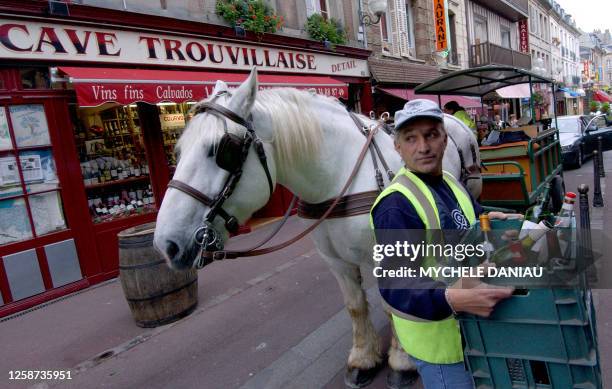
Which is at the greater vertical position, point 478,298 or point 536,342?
point 478,298

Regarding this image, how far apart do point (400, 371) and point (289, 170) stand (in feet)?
5.70

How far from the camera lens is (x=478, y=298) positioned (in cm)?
123

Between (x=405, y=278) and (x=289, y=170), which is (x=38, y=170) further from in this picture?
(x=405, y=278)

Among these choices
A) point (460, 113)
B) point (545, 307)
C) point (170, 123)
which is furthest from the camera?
point (170, 123)

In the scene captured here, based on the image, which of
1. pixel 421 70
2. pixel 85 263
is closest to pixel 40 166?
pixel 85 263

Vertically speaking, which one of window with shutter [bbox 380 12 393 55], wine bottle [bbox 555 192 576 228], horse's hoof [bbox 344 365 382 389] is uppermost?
window with shutter [bbox 380 12 393 55]

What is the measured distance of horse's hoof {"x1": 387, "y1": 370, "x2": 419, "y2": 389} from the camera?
9.40ft

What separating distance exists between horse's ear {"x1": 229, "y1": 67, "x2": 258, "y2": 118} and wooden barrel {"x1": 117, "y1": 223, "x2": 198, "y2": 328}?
8.28ft

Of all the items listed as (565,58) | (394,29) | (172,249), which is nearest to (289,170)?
(172,249)

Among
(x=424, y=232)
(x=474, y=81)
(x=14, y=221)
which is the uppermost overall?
(x=474, y=81)

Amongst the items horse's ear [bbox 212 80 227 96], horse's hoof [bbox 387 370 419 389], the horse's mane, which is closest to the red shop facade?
horse's ear [bbox 212 80 227 96]

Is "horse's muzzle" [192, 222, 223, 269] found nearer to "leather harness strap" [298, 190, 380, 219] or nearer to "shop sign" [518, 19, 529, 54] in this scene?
"leather harness strap" [298, 190, 380, 219]

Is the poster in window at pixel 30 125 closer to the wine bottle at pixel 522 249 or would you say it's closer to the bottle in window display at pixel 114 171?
the bottle in window display at pixel 114 171

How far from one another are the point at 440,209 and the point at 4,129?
18.8 feet
